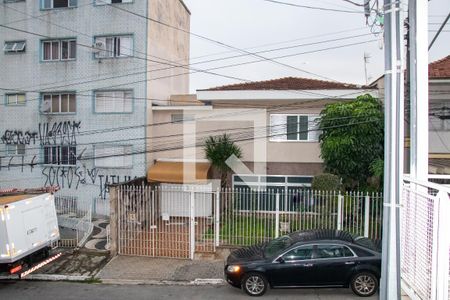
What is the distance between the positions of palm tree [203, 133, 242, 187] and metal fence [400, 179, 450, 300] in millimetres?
12940

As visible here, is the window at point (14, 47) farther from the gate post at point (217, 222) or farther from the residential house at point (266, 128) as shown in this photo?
the gate post at point (217, 222)

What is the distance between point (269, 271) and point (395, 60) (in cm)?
703

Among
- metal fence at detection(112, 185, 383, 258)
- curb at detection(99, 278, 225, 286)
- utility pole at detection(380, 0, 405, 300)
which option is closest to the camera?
utility pole at detection(380, 0, 405, 300)

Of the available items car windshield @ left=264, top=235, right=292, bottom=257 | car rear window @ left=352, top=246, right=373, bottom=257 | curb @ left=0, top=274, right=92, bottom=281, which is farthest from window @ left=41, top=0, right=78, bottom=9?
car rear window @ left=352, top=246, right=373, bottom=257

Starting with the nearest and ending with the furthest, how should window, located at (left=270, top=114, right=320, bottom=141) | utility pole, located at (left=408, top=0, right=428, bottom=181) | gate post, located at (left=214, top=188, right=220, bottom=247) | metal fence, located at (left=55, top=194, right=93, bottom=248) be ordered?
1. utility pole, located at (left=408, top=0, right=428, bottom=181)
2. gate post, located at (left=214, top=188, right=220, bottom=247)
3. metal fence, located at (left=55, top=194, right=93, bottom=248)
4. window, located at (left=270, top=114, right=320, bottom=141)

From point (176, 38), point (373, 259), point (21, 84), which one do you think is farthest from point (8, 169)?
point (373, 259)

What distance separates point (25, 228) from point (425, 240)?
34.0 feet

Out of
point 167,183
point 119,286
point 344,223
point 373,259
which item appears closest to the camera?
point 373,259

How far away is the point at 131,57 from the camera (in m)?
20.4

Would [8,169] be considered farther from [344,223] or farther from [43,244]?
[344,223]

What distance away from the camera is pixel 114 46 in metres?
20.7

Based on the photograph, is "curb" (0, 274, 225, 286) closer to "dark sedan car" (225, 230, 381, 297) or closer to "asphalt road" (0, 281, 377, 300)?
"asphalt road" (0, 281, 377, 300)

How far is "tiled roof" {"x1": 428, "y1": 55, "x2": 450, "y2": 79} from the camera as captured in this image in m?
15.9

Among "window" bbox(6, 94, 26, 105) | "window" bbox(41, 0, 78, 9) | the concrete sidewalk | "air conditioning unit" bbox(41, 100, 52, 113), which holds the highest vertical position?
"window" bbox(41, 0, 78, 9)
